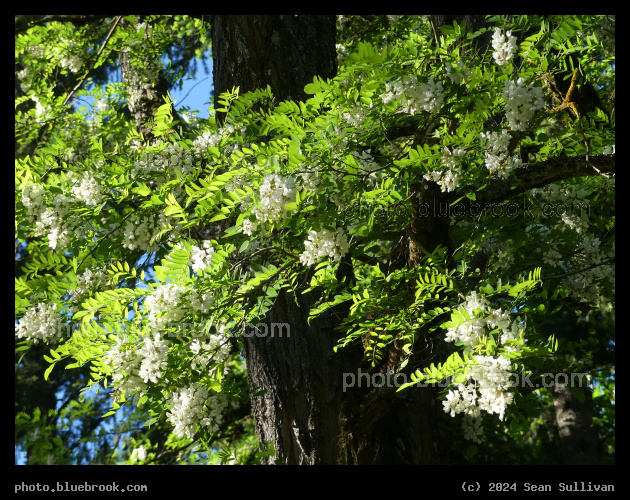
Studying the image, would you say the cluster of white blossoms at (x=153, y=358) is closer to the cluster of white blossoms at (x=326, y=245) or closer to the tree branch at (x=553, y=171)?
the cluster of white blossoms at (x=326, y=245)

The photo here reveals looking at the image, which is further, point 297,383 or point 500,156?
point 297,383

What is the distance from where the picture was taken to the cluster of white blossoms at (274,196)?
230cm

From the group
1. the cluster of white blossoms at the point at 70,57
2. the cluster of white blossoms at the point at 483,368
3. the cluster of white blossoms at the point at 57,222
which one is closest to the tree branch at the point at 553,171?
the cluster of white blossoms at the point at 483,368

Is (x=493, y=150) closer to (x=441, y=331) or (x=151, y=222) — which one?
(x=441, y=331)

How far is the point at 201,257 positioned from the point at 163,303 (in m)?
0.27

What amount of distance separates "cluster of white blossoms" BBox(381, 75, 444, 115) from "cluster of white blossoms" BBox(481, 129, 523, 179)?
16.2 inches

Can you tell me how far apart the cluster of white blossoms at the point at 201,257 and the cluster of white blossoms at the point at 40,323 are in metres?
0.83

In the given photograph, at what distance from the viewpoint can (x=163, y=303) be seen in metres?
2.56

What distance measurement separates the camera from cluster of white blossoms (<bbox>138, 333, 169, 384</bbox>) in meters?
2.49

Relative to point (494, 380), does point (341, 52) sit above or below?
above

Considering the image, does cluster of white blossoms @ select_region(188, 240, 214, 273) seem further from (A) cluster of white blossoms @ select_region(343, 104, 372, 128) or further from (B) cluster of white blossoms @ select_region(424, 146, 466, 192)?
(B) cluster of white blossoms @ select_region(424, 146, 466, 192)

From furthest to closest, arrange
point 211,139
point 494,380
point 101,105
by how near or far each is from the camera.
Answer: point 101,105 < point 211,139 < point 494,380

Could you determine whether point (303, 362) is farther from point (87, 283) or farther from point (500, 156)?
point (500, 156)

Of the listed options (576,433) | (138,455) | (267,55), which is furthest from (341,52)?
(576,433)
